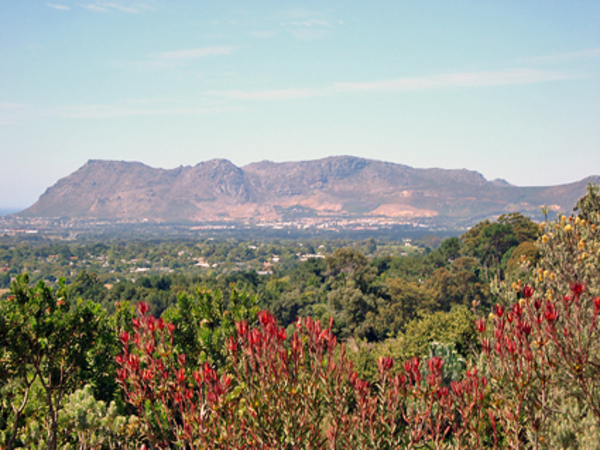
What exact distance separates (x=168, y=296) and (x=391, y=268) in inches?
1120

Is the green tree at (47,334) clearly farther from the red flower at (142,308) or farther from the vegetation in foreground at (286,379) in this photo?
the red flower at (142,308)

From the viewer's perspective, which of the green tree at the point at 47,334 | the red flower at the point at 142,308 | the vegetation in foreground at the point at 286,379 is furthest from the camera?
the green tree at the point at 47,334

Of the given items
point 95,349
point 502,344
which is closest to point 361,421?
point 502,344

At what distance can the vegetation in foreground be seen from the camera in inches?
184

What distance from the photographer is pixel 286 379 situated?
480 cm

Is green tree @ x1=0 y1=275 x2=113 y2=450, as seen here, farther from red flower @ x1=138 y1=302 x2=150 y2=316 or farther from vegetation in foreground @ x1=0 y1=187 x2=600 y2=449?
red flower @ x1=138 y1=302 x2=150 y2=316

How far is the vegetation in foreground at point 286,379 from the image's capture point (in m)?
4.66

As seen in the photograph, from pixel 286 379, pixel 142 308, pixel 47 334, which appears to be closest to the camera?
pixel 286 379

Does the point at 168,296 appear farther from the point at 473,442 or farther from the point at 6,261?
the point at 6,261

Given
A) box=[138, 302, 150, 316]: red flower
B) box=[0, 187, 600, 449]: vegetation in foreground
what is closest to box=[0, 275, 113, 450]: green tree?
box=[0, 187, 600, 449]: vegetation in foreground

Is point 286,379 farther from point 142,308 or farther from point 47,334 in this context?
point 47,334

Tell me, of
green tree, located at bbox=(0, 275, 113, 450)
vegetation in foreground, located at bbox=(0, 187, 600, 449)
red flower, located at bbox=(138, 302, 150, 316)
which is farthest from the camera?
green tree, located at bbox=(0, 275, 113, 450)

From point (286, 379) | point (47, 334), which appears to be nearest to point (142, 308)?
point (286, 379)

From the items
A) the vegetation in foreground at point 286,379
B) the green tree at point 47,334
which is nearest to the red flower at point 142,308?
the vegetation in foreground at point 286,379
